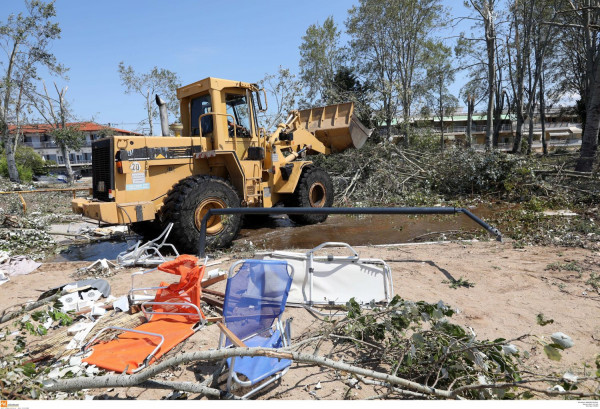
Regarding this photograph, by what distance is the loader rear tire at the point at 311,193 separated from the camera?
8.88 metres

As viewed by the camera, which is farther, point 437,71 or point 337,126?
point 437,71

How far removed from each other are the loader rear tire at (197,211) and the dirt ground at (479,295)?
1180 mm

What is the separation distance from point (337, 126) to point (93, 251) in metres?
6.62

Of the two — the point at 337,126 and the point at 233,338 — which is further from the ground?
the point at 337,126

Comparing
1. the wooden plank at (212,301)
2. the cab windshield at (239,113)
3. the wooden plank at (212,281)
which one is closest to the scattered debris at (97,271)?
the wooden plank at (212,281)

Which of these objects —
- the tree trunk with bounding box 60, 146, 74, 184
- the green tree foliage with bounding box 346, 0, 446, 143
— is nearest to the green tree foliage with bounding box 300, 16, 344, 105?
the green tree foliage with bounding box 346, 0, 446, 143

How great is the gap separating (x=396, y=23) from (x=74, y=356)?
1105 inches

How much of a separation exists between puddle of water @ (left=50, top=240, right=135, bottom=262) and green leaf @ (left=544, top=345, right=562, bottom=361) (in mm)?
6854

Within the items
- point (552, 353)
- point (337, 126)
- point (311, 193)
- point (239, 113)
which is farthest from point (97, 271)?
point (337, 126)

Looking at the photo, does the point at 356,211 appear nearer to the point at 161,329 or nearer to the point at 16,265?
the point at 161,329

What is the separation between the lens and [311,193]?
366 inches

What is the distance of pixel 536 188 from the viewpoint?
33.1 feet

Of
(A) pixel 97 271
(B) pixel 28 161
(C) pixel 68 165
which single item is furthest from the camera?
(B) pixel 28 161
